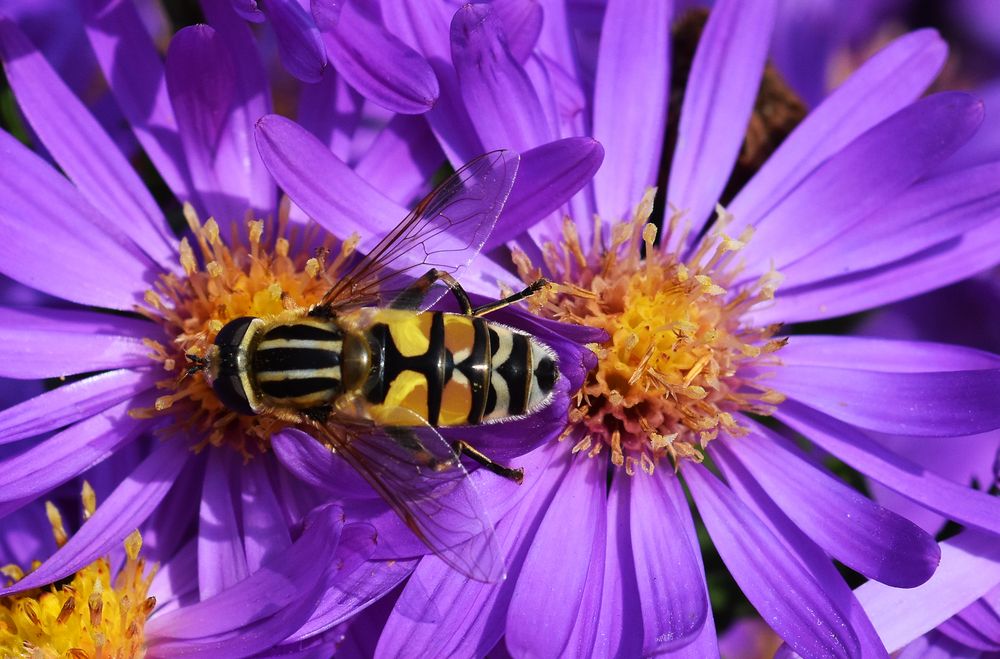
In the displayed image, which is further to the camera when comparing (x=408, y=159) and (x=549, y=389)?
(x=408, y=159)

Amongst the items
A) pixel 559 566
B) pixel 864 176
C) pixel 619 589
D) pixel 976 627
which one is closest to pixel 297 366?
pixel 559 566

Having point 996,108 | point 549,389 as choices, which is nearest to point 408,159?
point 549,389

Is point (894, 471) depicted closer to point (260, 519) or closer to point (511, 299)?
point (511, 299)

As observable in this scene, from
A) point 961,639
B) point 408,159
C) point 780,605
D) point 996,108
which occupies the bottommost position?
point 961,639

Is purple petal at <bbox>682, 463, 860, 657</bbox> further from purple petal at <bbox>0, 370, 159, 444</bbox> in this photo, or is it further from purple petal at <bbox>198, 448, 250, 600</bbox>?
purple petal at <bbox>0, 370, 159, 444</bbox>

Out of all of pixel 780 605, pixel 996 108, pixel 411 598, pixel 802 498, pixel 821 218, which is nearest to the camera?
pixel 411 598

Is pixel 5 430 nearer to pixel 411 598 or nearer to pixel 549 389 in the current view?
pixel 411 598

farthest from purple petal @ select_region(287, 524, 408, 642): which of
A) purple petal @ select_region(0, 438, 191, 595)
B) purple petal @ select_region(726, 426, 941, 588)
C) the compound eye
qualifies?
purple petal @ select_region(726, 426, 941, 588)
